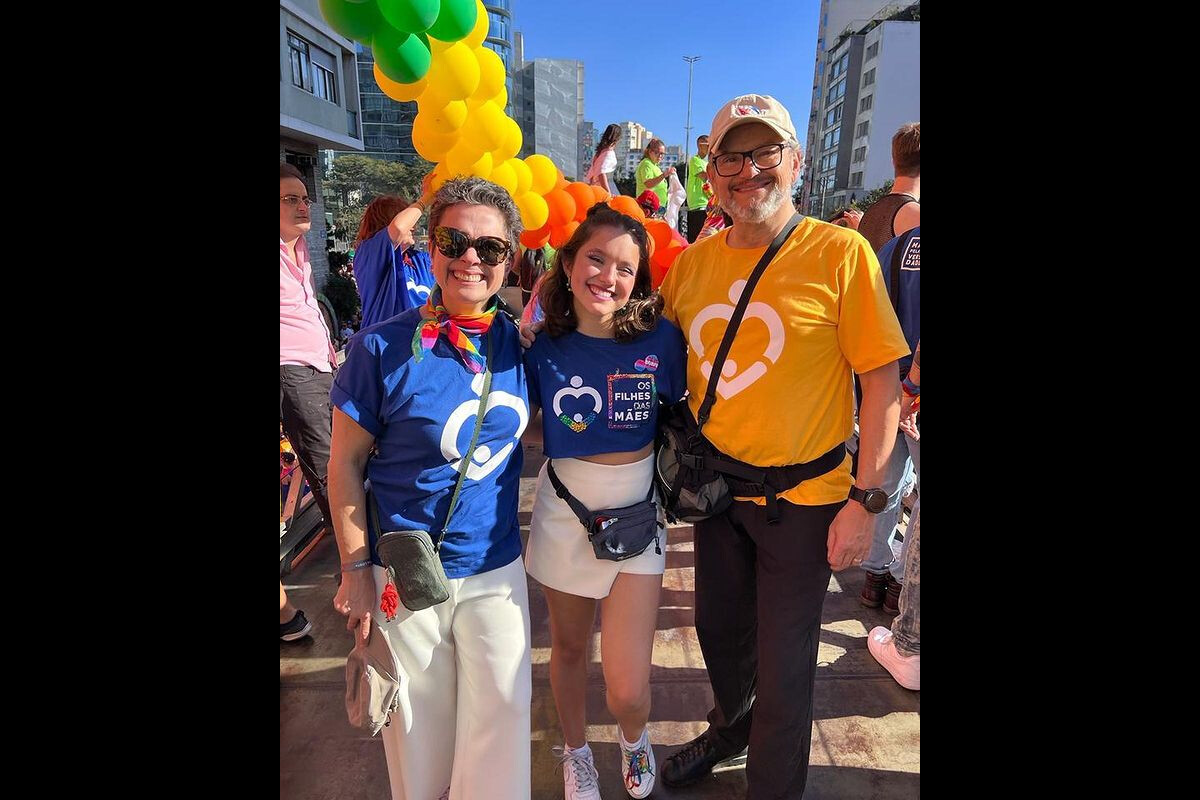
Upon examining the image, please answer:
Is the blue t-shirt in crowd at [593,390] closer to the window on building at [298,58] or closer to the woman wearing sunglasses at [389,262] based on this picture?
the woman wearing sunglasses at [389,262]

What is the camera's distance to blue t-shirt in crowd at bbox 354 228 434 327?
3.10m

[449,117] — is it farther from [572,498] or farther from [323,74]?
[323,74]

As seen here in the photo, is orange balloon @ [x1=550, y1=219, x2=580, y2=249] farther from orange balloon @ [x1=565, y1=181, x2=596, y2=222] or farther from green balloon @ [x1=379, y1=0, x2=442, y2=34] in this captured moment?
green balloon @ [x1=379, y1=0, x2=442, y2=34]

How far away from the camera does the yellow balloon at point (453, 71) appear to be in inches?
125

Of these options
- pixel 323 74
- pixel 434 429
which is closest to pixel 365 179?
pixel 323 74

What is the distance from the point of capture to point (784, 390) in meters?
1.67

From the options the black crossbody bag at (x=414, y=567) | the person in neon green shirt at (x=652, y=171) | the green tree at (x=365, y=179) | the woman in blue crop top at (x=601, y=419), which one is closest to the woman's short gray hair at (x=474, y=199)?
the woman in blue crop top at (x=601, y=419)

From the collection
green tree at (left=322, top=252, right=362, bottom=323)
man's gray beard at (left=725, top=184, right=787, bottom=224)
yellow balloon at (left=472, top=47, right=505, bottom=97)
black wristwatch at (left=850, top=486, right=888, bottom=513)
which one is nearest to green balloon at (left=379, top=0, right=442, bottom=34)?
yellow balloon at (left=472, top=47, right=505, bottom=97)

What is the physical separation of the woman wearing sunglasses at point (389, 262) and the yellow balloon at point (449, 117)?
488mm

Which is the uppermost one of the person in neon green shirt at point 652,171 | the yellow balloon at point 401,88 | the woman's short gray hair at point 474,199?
the person in neon green shirt at point 652,171

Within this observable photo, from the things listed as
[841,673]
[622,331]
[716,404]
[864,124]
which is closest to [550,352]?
[622,331]

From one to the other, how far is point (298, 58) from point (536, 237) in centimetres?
1576

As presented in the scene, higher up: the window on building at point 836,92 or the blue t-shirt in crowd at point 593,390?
the window on building at point 836,92
